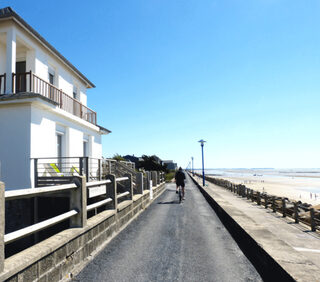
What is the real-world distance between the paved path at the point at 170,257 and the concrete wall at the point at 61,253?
0.72ft

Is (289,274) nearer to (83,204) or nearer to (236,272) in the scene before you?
(236,272)

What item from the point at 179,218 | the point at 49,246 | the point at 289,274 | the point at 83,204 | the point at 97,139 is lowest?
the point at 179,218

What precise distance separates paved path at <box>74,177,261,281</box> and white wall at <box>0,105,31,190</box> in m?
5.67

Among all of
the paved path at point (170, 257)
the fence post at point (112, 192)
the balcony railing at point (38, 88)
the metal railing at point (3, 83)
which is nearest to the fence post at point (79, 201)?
the paved path at point (170, 257)

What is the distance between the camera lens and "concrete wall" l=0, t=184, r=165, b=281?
7.83ft

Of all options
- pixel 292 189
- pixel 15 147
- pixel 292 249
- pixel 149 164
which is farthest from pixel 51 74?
pixel 292 189

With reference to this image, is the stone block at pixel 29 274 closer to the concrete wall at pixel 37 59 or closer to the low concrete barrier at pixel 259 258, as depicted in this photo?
the low concrete barrier at pixel 259 258

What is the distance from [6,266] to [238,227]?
16.1 feet

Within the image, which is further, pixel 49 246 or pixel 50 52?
pixel 50 52

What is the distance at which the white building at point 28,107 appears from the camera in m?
8.89

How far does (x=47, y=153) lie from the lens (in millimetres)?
10039

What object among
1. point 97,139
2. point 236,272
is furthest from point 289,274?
point 97,139

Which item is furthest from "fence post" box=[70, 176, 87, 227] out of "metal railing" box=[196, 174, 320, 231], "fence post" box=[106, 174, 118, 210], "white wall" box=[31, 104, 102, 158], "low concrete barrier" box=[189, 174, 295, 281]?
"metal railing" box=[196, 174, 320, 231]

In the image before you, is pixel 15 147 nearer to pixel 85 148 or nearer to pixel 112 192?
pixel 85 148
